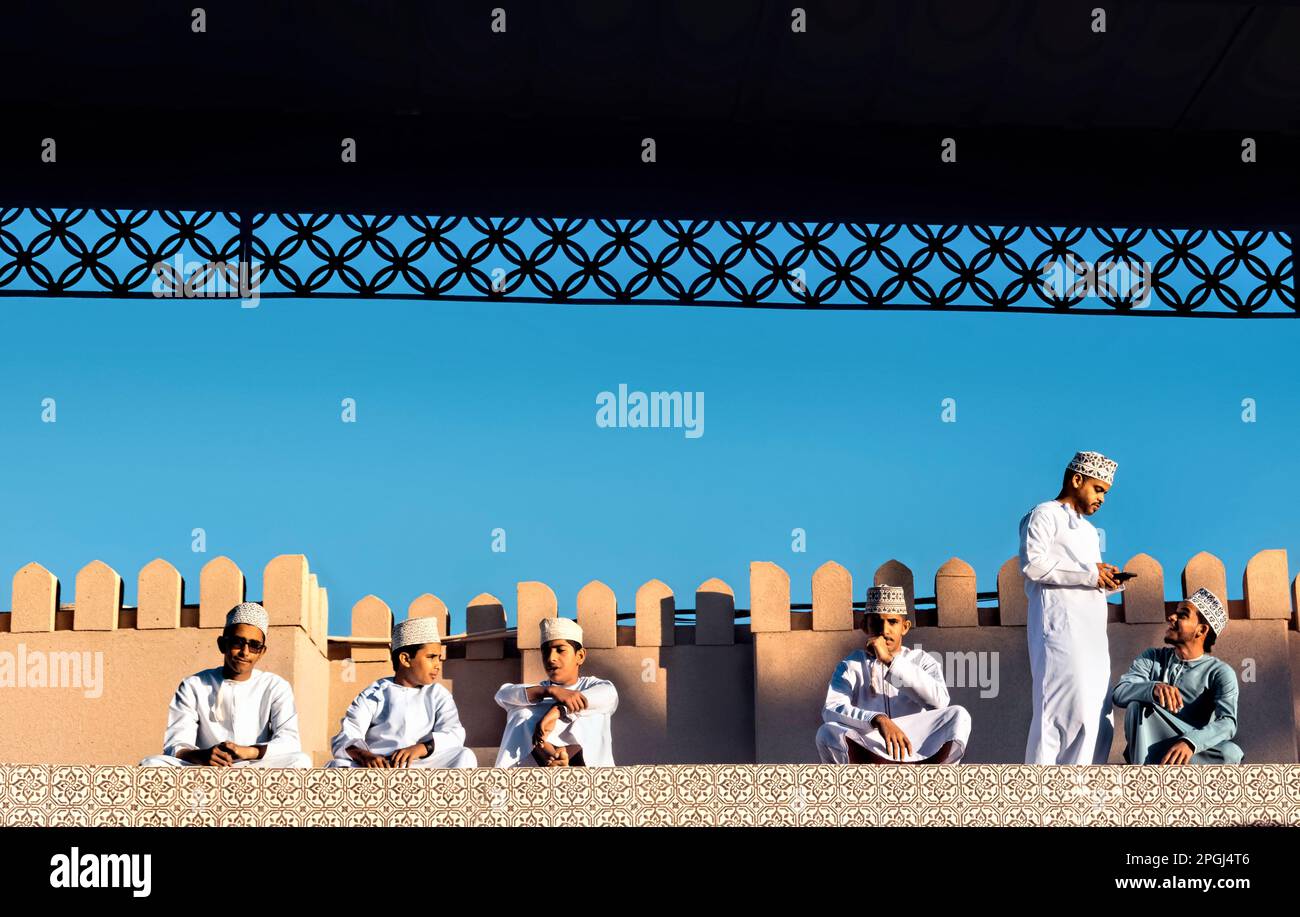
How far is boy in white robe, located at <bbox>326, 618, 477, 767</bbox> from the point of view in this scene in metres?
8.76

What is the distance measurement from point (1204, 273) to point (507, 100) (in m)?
3.30

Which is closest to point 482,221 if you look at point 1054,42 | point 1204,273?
point 1054,42

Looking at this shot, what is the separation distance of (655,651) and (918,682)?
14.9ft

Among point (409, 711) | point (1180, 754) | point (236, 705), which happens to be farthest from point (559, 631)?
point (1180, 754)

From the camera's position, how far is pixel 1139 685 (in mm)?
8555

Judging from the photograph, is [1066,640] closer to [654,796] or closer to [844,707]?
[844,707]

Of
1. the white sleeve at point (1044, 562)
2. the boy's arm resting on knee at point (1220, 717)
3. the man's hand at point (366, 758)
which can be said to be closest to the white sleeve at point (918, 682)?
the white sleeve at point (1044, 562)

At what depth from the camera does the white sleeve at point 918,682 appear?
8898 mm

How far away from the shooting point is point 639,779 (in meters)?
5.70

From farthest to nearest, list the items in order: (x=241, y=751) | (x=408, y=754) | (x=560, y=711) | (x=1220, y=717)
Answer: (x=560, y=711) → (x=1220, y=717) → (x=408, y=754) → (x=241, y=751)

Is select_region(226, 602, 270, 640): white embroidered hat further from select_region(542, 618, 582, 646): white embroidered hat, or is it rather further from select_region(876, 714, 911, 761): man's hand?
select_region(876, 714, 911, 761): man's hand

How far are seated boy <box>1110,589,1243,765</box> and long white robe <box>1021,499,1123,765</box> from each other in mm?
213

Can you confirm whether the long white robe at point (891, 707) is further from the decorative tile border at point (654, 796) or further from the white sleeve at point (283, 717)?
the decorative tile border at point (654, 796)

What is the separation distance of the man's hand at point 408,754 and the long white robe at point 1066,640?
276 cm
